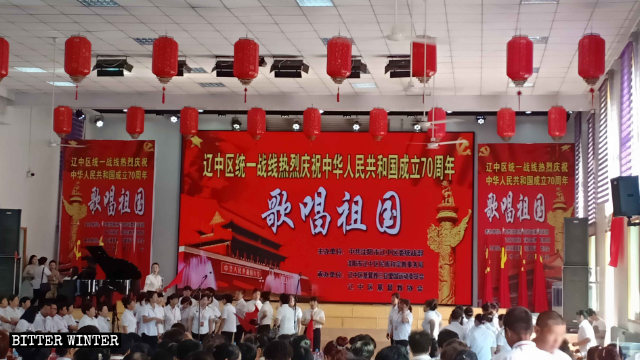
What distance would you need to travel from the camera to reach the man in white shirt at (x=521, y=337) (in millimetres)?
3324

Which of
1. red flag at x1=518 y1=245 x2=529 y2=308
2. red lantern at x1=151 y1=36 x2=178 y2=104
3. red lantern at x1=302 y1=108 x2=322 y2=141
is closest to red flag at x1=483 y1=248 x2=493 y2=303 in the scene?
red flag at x1=518 y1=245 x2=529 y2=308

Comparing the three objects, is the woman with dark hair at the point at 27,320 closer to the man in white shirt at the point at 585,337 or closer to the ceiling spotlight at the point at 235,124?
the man in white shirt at the point at 585,337

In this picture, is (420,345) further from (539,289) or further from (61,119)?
(539,289)

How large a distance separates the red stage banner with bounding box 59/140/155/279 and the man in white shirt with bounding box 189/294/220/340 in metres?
5.32

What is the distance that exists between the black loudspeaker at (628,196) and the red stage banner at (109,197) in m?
10.7

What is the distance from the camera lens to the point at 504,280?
51.9 ft

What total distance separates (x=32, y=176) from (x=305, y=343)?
10.8m

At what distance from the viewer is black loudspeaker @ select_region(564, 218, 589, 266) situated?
11375 mm

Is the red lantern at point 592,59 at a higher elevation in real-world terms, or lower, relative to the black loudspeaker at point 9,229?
higher

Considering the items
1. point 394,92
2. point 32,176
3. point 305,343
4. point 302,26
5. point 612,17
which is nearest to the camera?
point 305,343

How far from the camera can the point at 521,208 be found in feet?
52.6

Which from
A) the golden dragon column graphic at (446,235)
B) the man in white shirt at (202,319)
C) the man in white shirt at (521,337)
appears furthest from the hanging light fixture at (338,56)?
the golden dragon column graphic at (446,235)

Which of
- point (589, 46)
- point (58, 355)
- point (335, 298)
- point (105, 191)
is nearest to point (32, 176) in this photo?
point (105, 191)

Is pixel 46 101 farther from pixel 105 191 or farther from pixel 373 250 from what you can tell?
pixel 373 250
